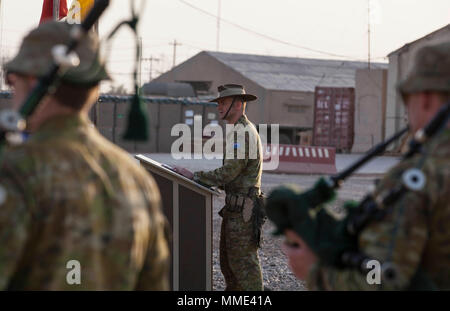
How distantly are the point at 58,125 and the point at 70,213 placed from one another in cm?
31

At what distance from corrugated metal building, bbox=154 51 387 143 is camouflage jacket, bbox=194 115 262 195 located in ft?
94.7

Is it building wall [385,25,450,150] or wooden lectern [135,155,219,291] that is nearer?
wooden lectern [135,155,219,291]

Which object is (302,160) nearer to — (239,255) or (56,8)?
(56,8)

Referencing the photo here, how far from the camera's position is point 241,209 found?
5.97m

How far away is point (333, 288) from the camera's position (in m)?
2.56

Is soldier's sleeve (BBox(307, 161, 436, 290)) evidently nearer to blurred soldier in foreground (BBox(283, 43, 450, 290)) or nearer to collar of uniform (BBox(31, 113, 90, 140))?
blurred soldier in foreground (BBox(283, 43, 450, 290))

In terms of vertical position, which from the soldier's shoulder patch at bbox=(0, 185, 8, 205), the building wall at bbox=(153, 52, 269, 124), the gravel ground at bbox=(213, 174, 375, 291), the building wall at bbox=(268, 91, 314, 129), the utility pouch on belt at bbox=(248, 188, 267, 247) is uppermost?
the building wall at bbox=(153, 52, 269, 124)

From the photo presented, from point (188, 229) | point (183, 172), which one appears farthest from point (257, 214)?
point (183, 172)

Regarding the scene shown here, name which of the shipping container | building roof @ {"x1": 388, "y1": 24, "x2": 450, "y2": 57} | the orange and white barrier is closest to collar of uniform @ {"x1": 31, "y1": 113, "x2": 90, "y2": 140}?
the orange and white barrier

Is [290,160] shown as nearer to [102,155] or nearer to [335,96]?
[335,96]

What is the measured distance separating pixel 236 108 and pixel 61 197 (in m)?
4.26

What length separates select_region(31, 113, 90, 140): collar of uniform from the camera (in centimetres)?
230

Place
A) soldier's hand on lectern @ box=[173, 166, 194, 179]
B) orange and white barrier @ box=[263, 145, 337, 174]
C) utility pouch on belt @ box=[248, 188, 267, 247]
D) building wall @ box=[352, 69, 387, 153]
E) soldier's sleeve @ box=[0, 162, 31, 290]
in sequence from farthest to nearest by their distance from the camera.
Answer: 1. building wall @ box=[352, 69, 387, 153]
2. orange and white barrier @ box=[263, 145, 337, 174]
3. utility pouch on belt @ box=[248, 188, 267, 247]
4. soldier's hand on lectern @ box=[173, 166, 194, 179]
5. soldier's sleeve @ box=[0, 162, 31, 290]
